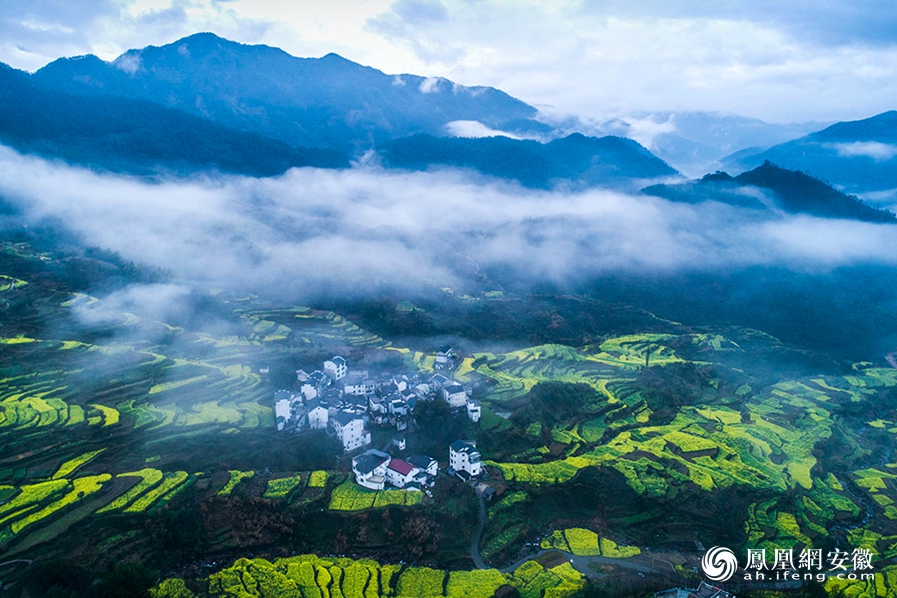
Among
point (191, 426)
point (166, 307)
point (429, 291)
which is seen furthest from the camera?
point (429, 291)

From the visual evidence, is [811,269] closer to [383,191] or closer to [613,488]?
[613,488]

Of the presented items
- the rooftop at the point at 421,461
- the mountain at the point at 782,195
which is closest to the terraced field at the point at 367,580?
the rooftop at the point at 421,461

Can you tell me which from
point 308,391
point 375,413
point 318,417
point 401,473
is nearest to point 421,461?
point 401,473

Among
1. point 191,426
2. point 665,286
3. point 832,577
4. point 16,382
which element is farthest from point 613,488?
point 665,286

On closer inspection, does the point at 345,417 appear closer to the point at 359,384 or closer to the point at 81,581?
the point at 359,384

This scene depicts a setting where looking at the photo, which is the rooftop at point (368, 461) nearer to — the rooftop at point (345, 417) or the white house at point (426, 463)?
the white house at point (426, 463)

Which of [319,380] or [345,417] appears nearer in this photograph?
[345,417]
